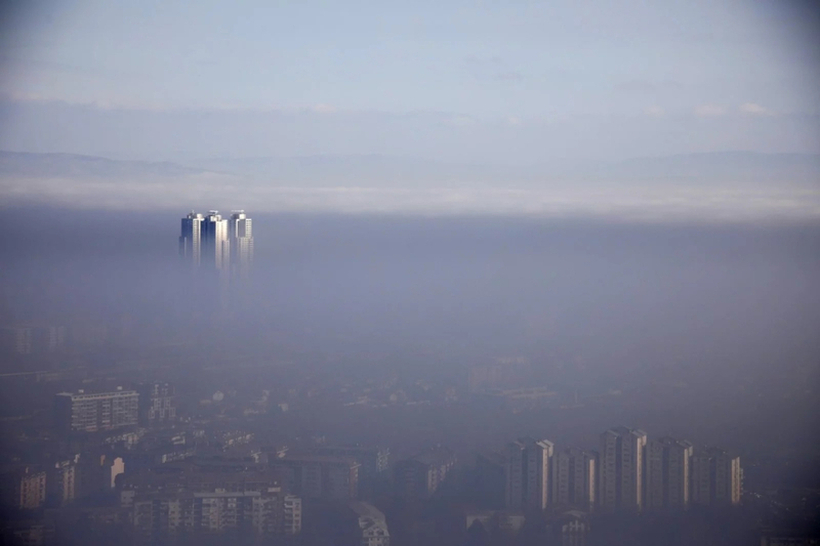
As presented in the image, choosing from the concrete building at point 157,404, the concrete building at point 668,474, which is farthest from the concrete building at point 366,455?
the concrete building at point 668,474

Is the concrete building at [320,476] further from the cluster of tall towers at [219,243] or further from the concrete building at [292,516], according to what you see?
the cluster of tall towers at [219,243]

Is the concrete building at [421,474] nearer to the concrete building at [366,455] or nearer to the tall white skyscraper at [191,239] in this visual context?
the concrete building at [366,455]

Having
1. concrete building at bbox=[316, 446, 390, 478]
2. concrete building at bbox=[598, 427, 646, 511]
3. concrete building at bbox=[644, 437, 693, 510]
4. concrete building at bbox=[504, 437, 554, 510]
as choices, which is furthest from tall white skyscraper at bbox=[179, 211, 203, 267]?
concrete building at bbox=[644, 437, 693, 510]

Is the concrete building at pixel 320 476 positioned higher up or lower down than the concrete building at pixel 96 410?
lower down

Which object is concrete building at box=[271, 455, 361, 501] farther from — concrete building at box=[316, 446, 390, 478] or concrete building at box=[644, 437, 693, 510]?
concrete building at box=[644, 437, 693, 510]

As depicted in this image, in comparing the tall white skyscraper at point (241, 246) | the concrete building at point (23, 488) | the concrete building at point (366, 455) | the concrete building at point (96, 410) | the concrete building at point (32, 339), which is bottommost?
the concrete building at point (23, 488)

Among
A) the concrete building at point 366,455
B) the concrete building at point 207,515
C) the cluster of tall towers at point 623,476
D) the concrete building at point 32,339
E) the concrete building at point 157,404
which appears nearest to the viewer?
the concrete building at point 207,515

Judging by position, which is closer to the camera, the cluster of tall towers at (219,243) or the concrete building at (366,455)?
the concrete building at (366,455)

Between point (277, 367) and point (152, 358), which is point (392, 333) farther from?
point (152, 358)

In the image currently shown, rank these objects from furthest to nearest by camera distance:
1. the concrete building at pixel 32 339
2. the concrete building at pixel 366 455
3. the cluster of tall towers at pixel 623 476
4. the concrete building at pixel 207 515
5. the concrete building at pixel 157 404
Result: the concrete building at pixel 32 339 → the concrete building at pixel 157 404 → the concrete building at pixel 366 455 → the cluster of tall towers at pixel 623 476 → the concrete building at pixel 207 515
